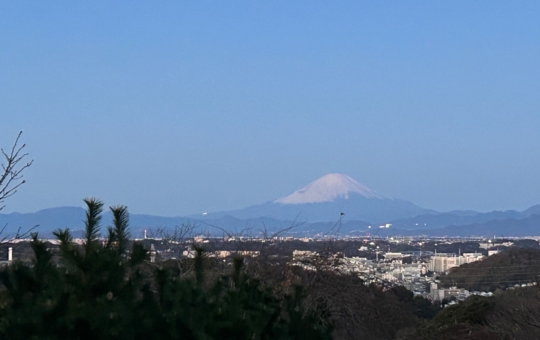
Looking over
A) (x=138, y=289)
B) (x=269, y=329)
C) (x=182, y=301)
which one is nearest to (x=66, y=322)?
(x=138, y=289)

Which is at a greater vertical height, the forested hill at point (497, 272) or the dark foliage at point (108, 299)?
the dark foliage at point (108, 299)

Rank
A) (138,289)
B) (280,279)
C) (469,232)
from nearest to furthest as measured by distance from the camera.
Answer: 1. (138,289)
2. (280,279)
3. (469,232)

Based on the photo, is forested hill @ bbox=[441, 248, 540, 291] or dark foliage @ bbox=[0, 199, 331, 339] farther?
forested hill @ bbox=[441, 248, 540, 291]

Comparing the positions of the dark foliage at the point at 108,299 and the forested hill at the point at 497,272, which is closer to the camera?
the dark foliage at the point at 108,299

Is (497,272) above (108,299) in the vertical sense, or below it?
below

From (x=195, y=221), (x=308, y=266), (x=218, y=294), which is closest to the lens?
(x=218, y=294)

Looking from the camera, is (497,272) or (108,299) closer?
(108,299)

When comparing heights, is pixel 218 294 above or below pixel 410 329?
above

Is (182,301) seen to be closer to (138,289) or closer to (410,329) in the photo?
(138,289)

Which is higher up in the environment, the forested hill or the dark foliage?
the dark foliage

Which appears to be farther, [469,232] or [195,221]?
[469,232]
